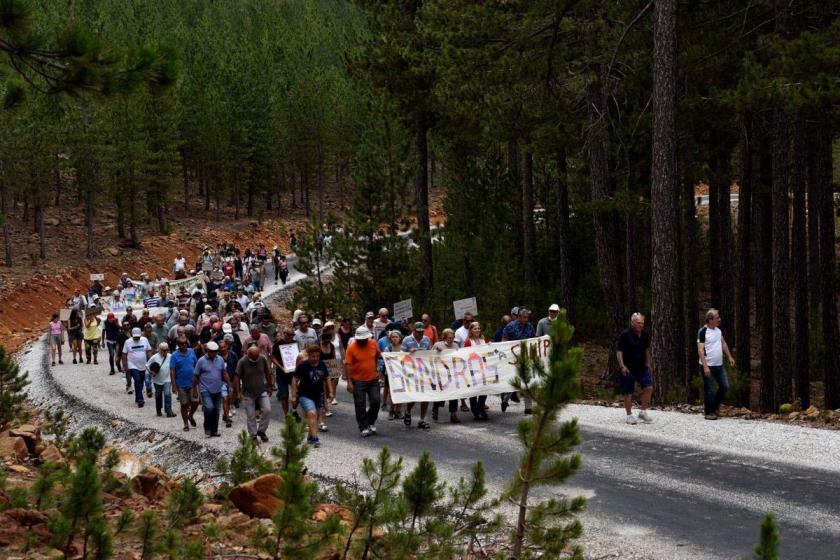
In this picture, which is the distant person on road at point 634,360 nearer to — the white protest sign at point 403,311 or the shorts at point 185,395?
the shorts at point 185,395

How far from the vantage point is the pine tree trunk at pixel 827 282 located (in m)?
22.6

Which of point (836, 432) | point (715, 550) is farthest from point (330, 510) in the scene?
point (836, 432)

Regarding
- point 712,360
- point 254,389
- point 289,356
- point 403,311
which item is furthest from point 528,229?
point 254,389

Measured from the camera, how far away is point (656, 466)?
1245 cm

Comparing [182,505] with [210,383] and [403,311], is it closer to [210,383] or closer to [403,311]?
[210,383]

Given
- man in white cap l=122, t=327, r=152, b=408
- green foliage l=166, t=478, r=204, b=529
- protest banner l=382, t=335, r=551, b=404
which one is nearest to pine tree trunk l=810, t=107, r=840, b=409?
protest banner l=382, t=335, r=551, b=404

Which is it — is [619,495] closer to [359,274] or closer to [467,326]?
[467,326]

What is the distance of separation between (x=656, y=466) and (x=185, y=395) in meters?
9.01

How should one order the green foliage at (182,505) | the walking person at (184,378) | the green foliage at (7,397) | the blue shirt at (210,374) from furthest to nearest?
the walking person at (184,378) → the blue shirt at (210,374) → the green foliage at (7,397) → the green foliage at (182,505)

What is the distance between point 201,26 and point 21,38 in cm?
10300

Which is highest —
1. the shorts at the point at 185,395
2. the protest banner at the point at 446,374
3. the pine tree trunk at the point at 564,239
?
the pine tree trunk at the point at 564,239

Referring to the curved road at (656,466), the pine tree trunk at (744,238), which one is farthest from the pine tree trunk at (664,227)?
the pine tree trunk at (744,238)

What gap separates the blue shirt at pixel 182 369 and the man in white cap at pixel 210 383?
896 millimetres

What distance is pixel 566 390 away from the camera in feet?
21.4
